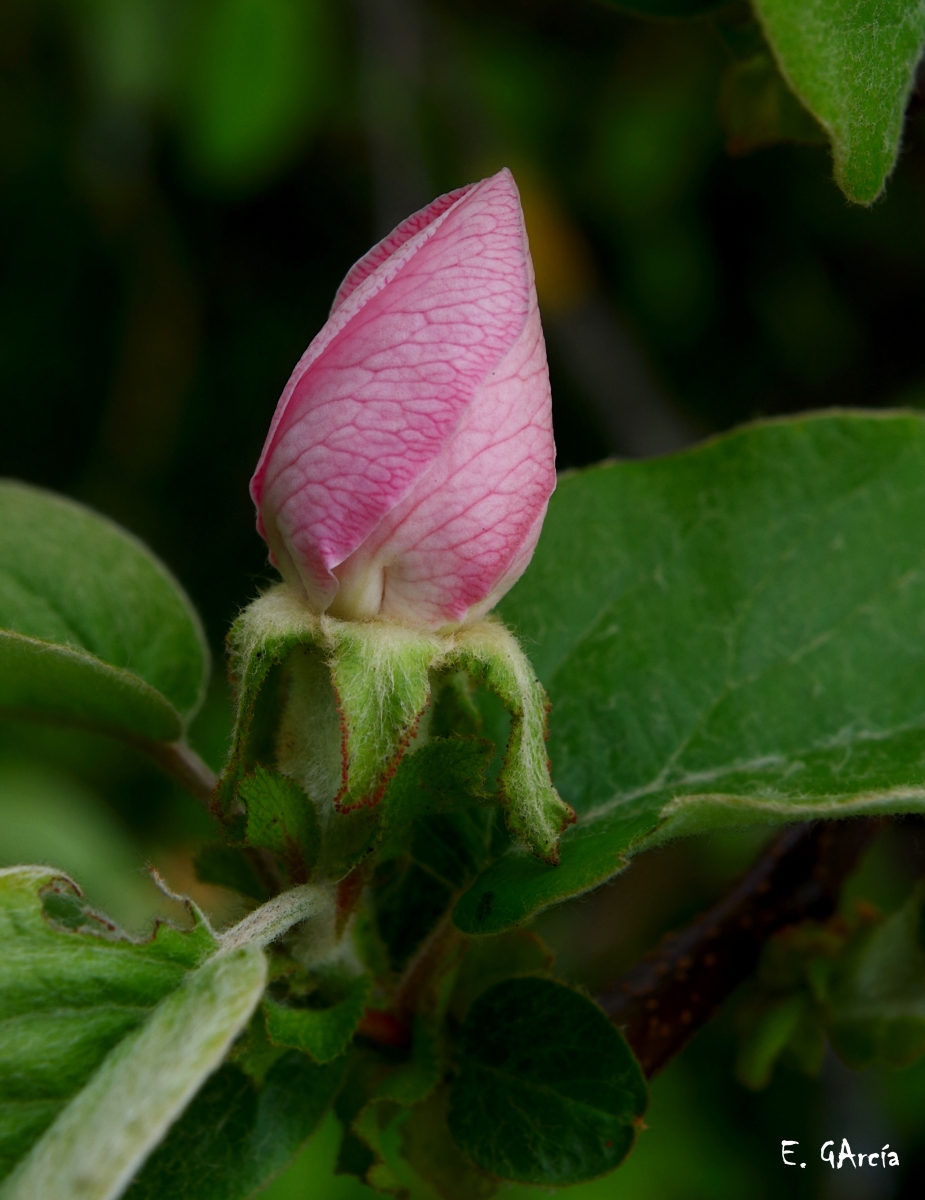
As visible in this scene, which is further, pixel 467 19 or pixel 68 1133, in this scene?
pixel 467 19

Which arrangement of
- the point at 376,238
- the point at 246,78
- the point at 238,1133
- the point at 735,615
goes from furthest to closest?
1. the point at 376,238
2. the point at 246,78
3. the point at 735,615
4. the point at 238,1133

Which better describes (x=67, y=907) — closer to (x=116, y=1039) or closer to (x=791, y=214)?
(x=116, y=1039)

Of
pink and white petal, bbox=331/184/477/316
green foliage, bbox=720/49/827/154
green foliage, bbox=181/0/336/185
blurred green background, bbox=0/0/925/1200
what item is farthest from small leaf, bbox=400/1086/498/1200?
green foliage, bbox=181/0/336/185

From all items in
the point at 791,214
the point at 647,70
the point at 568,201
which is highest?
the point at 647,70

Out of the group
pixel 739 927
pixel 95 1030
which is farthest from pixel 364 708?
pixel 739 927

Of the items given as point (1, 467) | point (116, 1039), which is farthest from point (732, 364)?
point (116, 1039)

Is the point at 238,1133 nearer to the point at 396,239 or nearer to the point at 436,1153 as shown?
the point at 436,1153

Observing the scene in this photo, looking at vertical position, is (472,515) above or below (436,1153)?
above
